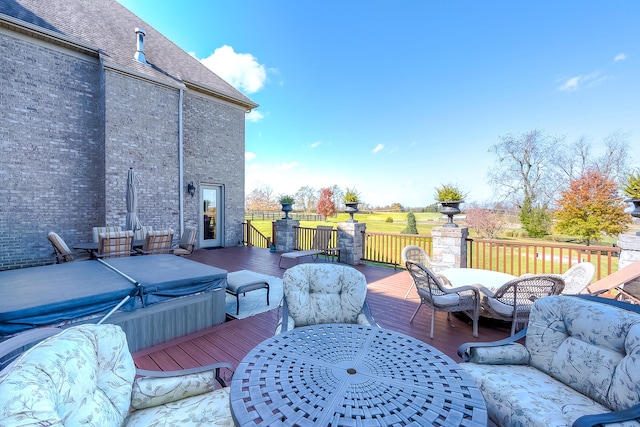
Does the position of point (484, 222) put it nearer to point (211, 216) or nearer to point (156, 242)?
point (211, 216)

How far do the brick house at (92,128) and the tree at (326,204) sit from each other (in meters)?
14.0

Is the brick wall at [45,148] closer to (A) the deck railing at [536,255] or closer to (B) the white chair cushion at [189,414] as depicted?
(B) the white chair cushion at [189,414]

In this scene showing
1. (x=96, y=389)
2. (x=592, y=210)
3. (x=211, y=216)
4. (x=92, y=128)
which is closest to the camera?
(x=96, y=389)

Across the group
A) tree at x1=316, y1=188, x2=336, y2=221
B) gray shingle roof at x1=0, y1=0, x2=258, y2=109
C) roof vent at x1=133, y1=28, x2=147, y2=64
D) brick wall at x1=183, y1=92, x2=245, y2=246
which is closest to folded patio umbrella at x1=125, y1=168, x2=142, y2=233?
brick wall at x1=183, y1=92, x2=245, y2=246

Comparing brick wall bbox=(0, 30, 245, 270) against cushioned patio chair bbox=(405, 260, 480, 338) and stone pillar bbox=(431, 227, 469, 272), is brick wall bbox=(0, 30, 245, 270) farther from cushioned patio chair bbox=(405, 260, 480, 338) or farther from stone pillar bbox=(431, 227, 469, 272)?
cushioned patio chair bbox=(405, 260, 480, 338)

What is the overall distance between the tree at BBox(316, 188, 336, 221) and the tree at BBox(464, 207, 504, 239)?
11015 mm

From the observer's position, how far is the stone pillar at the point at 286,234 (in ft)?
28.5

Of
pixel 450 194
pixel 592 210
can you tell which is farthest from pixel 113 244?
pixel 592 210

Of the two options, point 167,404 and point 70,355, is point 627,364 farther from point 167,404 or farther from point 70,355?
point 70,355

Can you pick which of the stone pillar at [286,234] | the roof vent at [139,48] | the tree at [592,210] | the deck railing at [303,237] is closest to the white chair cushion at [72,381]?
the deck railing at [303,237]

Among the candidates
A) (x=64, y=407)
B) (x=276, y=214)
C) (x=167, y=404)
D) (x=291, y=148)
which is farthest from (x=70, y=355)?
(x=291, y=148)

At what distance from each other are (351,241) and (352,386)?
18.5 ft

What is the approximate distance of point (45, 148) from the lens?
662cm

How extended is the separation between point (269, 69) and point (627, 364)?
15175 mm
